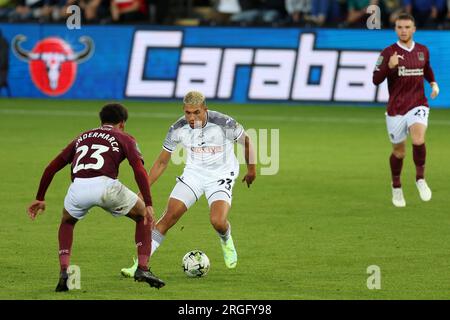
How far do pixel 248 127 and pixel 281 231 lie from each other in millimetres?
9848

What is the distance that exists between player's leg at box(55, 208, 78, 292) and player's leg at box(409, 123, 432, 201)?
266 inches

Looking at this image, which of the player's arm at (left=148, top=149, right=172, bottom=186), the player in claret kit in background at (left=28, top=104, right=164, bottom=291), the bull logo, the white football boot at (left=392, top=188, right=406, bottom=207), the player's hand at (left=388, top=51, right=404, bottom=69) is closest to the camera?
the player in claret kit in background at (left=28, top=104, right=164, bottom=291)

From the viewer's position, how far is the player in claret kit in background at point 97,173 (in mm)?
10078

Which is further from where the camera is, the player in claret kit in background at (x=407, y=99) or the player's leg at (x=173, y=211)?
the player in claret kit in background at (x=407, y=99)

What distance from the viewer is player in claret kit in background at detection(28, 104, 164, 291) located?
1008 cm

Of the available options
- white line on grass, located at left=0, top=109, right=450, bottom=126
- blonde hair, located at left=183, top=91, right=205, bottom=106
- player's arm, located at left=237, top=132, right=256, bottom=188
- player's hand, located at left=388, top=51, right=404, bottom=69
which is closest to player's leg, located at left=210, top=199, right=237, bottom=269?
player's arm, located at left=237, top=132, right=256, bottom=188

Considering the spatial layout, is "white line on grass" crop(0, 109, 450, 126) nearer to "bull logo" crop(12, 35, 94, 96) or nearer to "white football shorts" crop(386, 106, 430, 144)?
"bull logo" crop(12, 35, 94, 96)

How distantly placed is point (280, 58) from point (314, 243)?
14557 millimetres

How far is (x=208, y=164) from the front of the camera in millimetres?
11578

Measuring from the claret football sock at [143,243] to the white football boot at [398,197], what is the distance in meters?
6.08

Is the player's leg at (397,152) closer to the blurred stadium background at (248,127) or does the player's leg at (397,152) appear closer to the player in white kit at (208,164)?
the blurred stadium background at (248,127)

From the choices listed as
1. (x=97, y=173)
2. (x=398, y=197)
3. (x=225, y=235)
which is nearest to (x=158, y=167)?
(x=225, y=235)

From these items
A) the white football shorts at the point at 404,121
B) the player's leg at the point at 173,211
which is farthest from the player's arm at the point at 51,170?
the white football shorts at the point at 404,121
